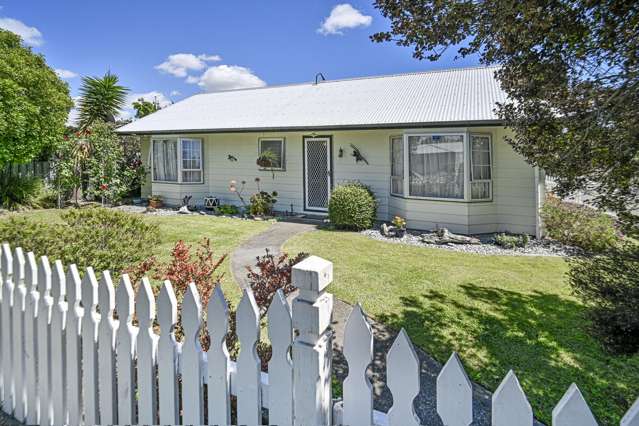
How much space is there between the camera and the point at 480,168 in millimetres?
11039

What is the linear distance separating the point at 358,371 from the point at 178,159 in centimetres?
1575

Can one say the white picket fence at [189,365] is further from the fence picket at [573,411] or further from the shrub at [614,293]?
the shrub at [614,293]

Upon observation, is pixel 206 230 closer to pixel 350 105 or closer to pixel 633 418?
pixel 350 105

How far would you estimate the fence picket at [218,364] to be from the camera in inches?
74.4

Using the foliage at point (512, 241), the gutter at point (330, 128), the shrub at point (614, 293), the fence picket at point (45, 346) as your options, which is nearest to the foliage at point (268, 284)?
the fence picket at point (45, 346)

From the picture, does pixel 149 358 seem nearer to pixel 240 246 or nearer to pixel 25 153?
pixel 240 246

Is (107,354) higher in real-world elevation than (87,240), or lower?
lower

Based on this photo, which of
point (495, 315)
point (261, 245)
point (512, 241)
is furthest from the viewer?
point (512, 241)

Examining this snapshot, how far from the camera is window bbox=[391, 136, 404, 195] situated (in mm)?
12281

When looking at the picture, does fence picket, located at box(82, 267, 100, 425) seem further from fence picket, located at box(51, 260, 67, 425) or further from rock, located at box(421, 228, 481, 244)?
rock, located at box(421, 228, 481, 244)

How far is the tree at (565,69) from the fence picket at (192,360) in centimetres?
312

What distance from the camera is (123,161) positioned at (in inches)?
660

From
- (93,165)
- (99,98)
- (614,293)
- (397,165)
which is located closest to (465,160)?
(397,165)

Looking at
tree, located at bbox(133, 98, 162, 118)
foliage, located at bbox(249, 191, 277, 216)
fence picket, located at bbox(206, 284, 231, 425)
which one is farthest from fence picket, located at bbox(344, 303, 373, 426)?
tree, located at bbox(133, 98, 162, 118)
